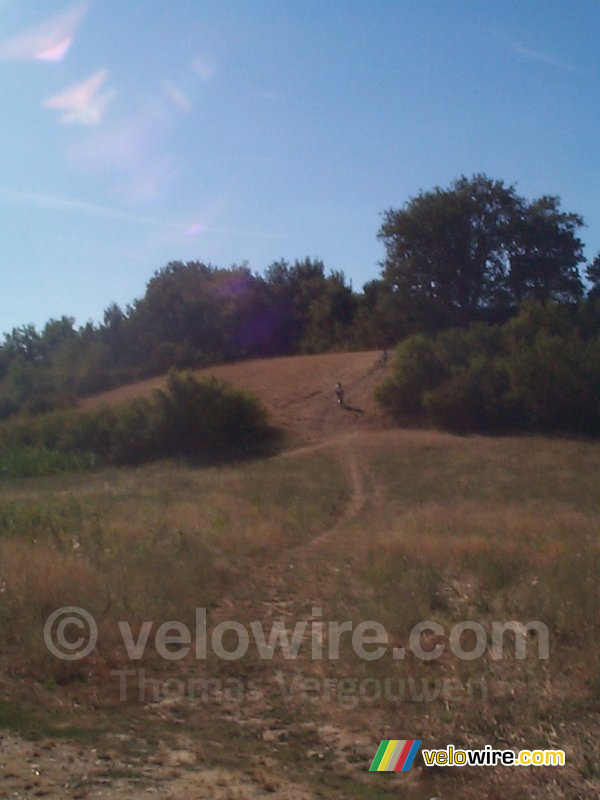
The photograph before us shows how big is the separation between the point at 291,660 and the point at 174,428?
31.9 metres

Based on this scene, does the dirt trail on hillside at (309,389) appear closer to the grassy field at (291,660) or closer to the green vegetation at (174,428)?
the green vegetation at (174,428)

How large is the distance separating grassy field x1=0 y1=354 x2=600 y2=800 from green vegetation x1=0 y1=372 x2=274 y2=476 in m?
20.5

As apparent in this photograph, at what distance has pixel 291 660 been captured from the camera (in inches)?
362

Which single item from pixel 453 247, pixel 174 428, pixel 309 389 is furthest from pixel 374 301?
pixel 174 428

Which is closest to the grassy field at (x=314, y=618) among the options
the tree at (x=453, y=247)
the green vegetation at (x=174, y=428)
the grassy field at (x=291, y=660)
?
the grassy field at (x=291, y=660)

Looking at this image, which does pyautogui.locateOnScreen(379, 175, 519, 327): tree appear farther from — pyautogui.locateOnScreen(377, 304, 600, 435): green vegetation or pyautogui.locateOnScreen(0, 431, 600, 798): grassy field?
pyautogui.locateOnScreen(0, 431, 600, 798): grassy field

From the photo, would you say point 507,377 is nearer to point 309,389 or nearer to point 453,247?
point 309,389

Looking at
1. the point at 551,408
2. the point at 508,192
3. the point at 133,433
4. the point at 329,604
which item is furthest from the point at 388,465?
the point at 508,192

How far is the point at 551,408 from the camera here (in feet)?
124

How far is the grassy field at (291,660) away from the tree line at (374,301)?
37047mm

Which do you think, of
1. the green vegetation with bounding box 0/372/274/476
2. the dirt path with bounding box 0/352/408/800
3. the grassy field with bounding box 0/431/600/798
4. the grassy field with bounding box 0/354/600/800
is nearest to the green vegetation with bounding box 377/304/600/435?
the green vegetation with bounding box 0/372/274/476

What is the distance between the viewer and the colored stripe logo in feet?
21.3

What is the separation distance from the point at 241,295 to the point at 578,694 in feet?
176

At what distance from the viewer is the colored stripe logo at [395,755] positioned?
648 centimetres
